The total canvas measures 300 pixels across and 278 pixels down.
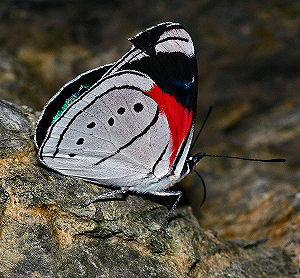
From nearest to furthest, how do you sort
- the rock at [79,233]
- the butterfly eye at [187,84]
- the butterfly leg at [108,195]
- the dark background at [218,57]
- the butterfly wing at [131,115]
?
1. the rock at [79,233]
2. the butterfly wing at [131,115]
3. the butterfly eye at [187,84]
4. the butterfly leg at [108,195]
5. the dark background at [218,57]

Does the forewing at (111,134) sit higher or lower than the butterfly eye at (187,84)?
lower

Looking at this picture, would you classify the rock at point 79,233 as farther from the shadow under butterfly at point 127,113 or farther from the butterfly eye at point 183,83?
the butterfly eye at point 183,83

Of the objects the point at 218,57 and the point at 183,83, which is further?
the point at 218,57

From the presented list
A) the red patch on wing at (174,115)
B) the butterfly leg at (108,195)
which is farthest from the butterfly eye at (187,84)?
the butterfly leg at (108,195)

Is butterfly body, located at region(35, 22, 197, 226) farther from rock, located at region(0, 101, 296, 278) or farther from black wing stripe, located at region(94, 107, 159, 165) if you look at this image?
rock, located at region(0, 101, 296, 278)

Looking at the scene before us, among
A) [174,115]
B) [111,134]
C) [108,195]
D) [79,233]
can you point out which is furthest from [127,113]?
[79,233]

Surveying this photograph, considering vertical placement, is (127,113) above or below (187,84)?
below

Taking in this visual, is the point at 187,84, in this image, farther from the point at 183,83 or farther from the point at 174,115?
the point at 174,115
